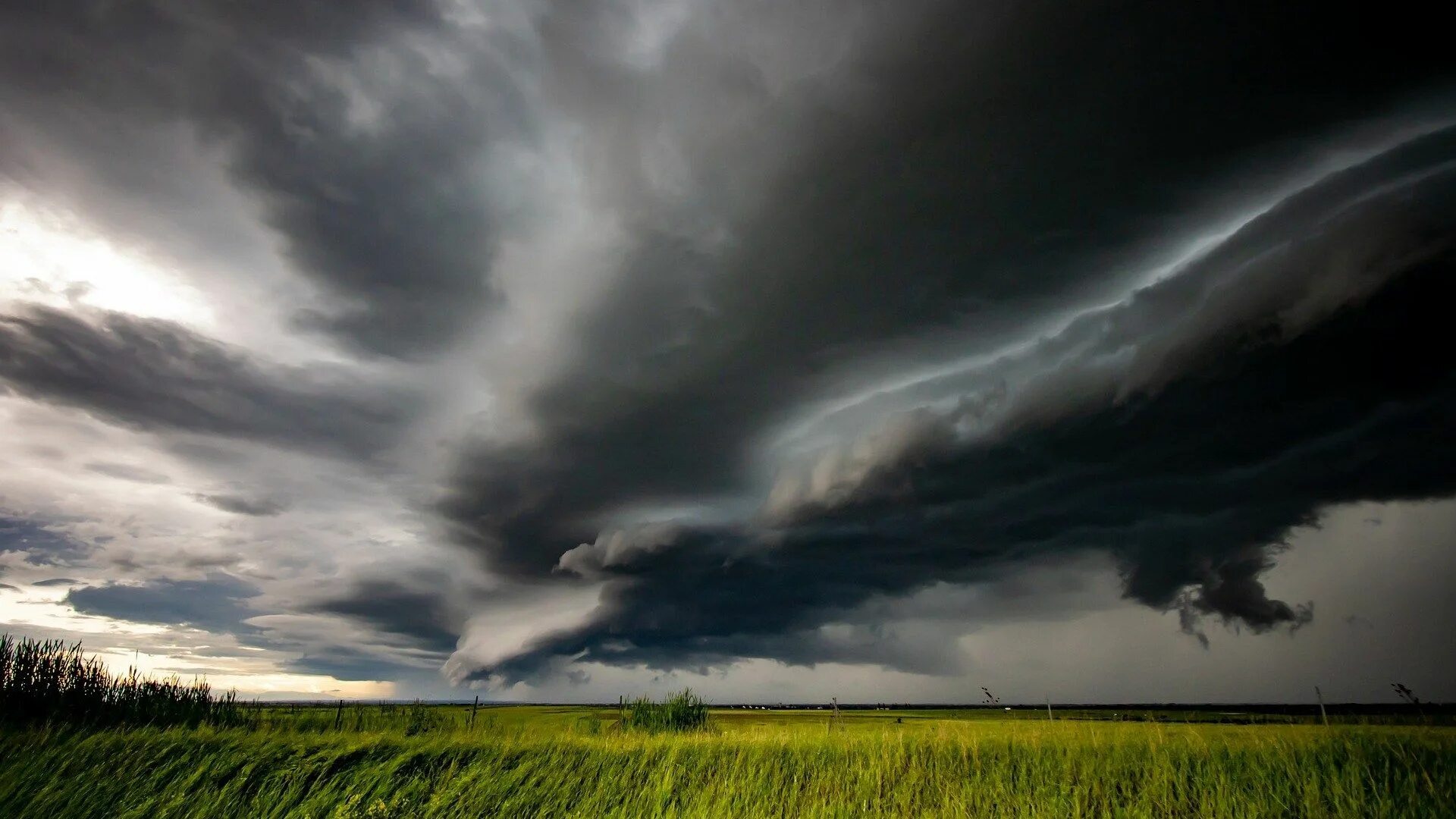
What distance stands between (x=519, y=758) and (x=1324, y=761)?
19005mm

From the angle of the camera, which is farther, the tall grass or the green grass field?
the tall grass

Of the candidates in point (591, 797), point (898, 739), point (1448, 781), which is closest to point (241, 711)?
point (591, 797)

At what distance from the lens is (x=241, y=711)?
3378 centimetres

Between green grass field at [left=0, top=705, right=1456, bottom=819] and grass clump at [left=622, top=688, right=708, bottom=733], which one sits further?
grass clump at [left=622, top=688, right=708, bottom=733]

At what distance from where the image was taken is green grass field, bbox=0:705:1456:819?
44.9ft

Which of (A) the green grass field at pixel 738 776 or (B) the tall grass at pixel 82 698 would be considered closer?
(A) the green grass field at pixel 738 776

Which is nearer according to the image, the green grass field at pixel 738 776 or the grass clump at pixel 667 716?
the green grass field at pixel 738 776

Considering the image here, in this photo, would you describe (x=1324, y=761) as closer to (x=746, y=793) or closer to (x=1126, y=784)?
(x=1126, y=784)

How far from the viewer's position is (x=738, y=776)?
54.0 feet

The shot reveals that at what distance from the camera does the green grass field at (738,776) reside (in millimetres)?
13672

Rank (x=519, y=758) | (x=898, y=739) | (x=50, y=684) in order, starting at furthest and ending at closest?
(x=50, y=684) < (x=898, y=739) < (x=519, y=758)

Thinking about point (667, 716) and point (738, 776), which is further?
point (667, 716)

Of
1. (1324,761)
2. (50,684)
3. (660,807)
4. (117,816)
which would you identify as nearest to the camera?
(117,816)

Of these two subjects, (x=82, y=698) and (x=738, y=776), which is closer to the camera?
(x=738, y=776)
